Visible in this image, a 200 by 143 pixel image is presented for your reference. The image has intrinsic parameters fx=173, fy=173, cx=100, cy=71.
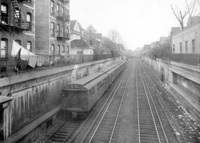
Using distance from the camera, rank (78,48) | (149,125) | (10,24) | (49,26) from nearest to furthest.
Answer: (149,125) → (10,24) → (49,26) → (78,48)

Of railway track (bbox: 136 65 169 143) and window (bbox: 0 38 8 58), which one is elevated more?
window (bbox: 0 38 8 58)

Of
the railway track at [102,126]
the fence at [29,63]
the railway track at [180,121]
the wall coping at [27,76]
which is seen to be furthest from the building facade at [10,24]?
the railway track at [180,121]

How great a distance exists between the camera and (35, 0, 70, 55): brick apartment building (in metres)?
24.3

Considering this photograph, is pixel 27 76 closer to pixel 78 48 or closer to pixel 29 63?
pixel 29 63

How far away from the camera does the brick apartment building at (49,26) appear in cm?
2428

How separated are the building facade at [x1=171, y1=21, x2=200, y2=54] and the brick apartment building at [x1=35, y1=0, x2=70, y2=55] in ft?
57.6

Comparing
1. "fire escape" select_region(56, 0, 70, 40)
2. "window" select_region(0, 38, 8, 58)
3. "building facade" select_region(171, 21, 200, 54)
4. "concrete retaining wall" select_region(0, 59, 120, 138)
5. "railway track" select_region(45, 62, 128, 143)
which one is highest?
"fire escape" select_region(56, 0, 70, 40)

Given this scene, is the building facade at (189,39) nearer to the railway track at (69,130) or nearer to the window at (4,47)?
the railway track at (69,130)

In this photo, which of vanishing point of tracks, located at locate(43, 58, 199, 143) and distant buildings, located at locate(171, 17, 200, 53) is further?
distant buildings, located at locate(171, 17, 200, 53)

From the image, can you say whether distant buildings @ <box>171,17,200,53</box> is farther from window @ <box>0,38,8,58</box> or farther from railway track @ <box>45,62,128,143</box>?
window @ <box>0,38,8,58</box>

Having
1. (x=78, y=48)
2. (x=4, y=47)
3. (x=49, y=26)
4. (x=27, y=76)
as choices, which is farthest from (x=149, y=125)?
(x=78, y=48)

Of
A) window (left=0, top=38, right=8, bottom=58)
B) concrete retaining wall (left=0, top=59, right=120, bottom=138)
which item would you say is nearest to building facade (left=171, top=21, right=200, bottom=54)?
concrete retaining wall (left=0, top=59, right=120, bottom=138)

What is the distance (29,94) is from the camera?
1119 centimetres

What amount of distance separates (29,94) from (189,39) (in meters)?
20.0
